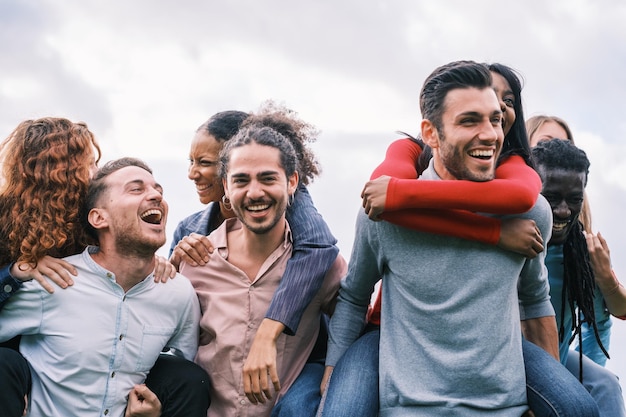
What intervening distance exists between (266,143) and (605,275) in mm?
2351

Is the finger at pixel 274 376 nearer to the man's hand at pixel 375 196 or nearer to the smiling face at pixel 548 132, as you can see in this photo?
the man's hand at pixel 375 196

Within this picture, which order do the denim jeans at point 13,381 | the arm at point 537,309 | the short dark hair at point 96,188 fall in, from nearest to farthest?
the denim jeans at point 13,381 → the arm at point 537,309 → the short dark hair at point 96,188

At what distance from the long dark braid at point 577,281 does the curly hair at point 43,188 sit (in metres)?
3.01

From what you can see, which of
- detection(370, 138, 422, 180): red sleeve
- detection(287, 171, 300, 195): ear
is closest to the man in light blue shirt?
detection(287, 171, 300, 195): ear

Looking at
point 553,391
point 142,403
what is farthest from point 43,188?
point 553,391

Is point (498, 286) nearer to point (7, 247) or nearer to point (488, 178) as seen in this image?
point (488, 178)

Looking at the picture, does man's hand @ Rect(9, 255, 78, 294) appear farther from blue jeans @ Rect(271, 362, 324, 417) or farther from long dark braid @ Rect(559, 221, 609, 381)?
long dark braid @ Rect(559, 221, 609, 381)

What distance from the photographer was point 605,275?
4.81m

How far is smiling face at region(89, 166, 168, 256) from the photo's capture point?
4125 millimetres

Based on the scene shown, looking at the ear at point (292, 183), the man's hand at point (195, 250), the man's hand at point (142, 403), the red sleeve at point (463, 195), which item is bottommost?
the man's hand at point (142, 403)

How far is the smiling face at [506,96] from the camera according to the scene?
416cm

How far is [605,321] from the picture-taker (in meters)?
5.39

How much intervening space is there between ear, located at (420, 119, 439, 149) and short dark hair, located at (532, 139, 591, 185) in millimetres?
1176

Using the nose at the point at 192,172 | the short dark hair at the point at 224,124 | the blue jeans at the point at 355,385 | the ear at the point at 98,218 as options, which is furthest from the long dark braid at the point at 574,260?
the ear at the point at 98,218
